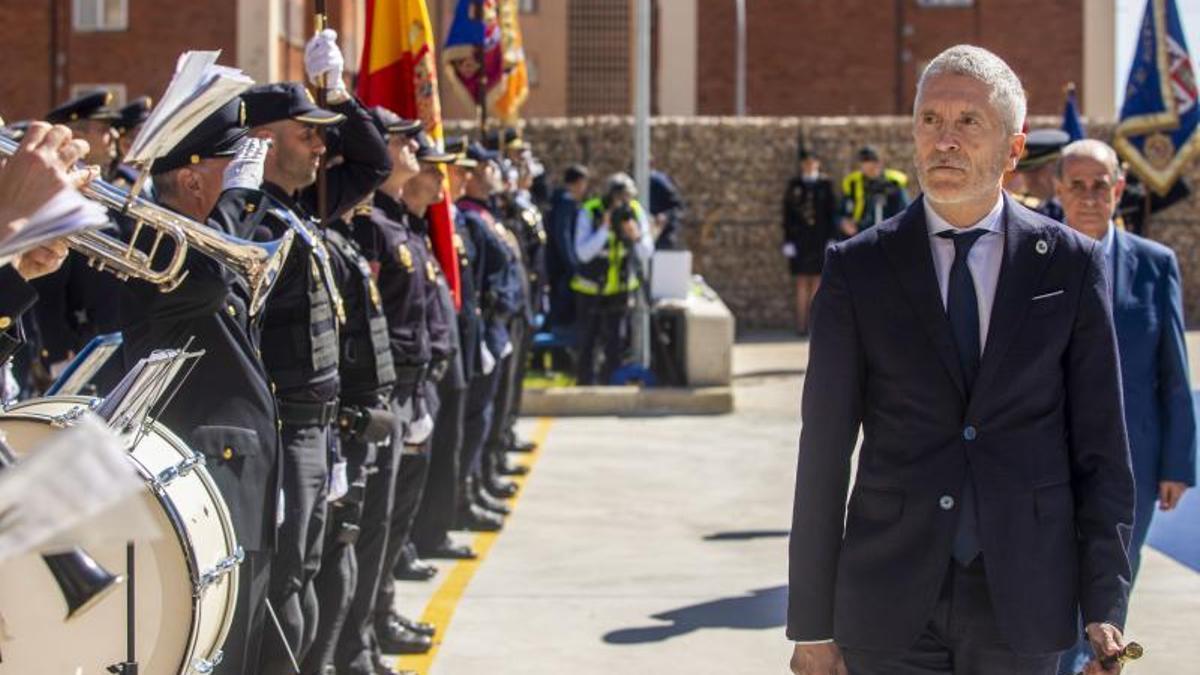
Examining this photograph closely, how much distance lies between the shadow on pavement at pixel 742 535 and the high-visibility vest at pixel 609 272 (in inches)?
275

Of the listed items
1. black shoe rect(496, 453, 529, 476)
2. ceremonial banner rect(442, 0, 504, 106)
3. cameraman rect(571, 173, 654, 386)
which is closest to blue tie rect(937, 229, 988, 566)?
black shoe rect(496, 453, 529, 476)

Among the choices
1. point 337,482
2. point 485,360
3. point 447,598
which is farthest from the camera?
point 485,360

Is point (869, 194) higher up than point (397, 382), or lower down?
higher up

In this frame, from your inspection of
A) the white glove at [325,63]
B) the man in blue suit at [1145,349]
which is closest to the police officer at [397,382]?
the white glove at [325,63]

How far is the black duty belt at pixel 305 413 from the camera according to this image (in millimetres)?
6473

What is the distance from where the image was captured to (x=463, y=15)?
56.2ft

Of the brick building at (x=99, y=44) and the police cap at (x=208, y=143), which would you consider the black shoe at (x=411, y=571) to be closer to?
the police cap at (x=208, y=143)

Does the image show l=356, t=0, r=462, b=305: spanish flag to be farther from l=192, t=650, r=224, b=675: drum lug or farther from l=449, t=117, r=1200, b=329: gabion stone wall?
l=449, t=117, r=1200, b=329: gabion stone wall

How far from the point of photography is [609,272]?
60.7 ft

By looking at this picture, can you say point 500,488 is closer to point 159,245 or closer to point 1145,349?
point 1145,349

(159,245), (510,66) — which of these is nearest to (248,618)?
(159,245)

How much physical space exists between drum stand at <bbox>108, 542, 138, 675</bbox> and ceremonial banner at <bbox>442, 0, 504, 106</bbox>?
1204 centimetres

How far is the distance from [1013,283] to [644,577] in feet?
19.4

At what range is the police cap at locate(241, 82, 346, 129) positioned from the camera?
669cm
